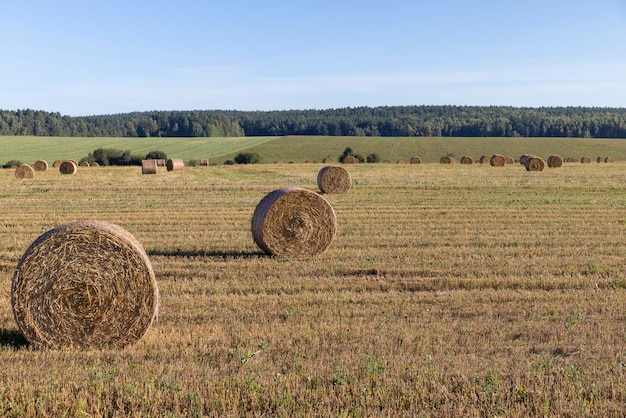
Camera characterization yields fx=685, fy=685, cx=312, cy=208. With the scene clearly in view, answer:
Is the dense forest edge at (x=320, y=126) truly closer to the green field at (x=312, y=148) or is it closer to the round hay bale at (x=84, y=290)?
the green field at (x=312, y=148)

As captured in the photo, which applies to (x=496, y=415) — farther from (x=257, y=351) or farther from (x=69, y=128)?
(x=69, y=128)

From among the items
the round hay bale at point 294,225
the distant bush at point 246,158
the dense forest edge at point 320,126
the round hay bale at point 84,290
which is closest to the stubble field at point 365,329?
the round hay bale at point 84,290

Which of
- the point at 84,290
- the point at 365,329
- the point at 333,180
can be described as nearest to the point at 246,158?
the point at 333,180

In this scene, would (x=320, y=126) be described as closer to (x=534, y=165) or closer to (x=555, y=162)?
(x=555, y=162)

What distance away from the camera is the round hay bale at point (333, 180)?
3180cm

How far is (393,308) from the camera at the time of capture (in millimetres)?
10531

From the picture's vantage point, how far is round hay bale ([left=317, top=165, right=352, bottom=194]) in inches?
1252

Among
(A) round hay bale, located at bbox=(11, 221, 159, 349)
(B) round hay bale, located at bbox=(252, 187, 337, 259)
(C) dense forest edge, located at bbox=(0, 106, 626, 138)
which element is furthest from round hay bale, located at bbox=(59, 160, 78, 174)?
(C) dense forest edge, located at bbox=(0, 106, 626, 138)

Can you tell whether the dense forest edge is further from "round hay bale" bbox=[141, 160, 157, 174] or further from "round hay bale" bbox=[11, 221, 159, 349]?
"round hay bale" bbox=[11, 221, 159, 349]

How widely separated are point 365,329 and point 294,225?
6640 mm

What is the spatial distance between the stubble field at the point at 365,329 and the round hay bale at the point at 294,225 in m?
0.45

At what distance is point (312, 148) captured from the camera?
95000mm

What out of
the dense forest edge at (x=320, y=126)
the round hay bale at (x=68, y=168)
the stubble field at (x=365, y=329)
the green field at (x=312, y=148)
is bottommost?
the stubble field at (x=365, y=329)

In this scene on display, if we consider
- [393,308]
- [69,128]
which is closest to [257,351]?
[393,308]
